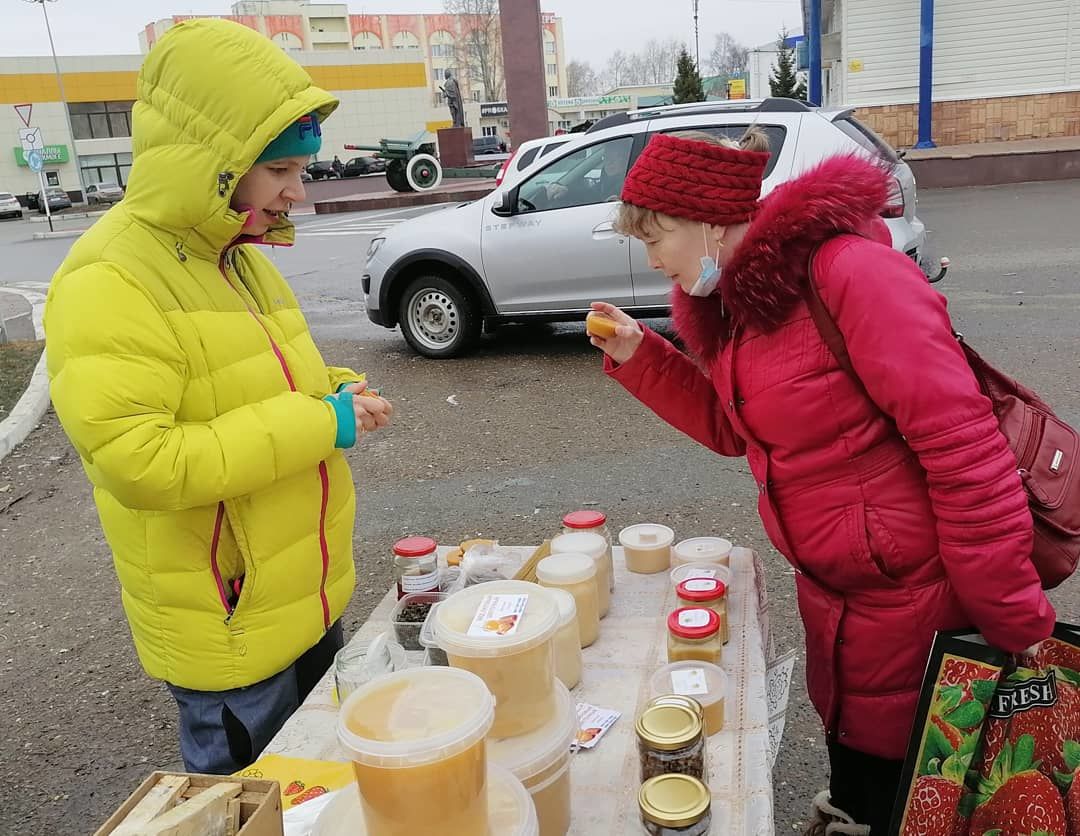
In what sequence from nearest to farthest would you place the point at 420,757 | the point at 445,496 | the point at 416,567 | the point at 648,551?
the point at 420,757, the point at 416,567, the point at 648,551, the point at 445,496

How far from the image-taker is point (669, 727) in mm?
1613

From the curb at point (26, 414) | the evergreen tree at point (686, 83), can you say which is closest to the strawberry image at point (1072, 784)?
the curb at point (26, 414)

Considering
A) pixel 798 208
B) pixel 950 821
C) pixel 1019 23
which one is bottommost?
pixel 950 821

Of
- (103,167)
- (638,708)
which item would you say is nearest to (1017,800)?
(638,708)

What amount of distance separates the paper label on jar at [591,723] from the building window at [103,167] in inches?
2608

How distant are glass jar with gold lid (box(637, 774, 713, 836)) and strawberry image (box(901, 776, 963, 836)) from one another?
0.55m

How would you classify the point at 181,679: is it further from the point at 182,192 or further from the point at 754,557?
the point at 754,557

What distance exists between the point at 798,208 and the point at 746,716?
1.03 metres

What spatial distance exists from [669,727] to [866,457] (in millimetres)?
685

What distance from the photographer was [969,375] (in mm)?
1700

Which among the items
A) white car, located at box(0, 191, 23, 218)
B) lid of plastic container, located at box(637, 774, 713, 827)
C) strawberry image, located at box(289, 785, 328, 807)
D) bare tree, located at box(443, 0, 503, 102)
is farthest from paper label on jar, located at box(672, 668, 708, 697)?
bare tree, located at box(443, 0, 503, 102)

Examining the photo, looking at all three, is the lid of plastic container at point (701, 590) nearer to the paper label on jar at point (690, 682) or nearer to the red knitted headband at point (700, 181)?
the paper label on jar at point (690, 682)

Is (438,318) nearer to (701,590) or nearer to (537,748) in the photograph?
(701,590)

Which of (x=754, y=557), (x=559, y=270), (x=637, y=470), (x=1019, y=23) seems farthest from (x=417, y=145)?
(x=754, y=557)
